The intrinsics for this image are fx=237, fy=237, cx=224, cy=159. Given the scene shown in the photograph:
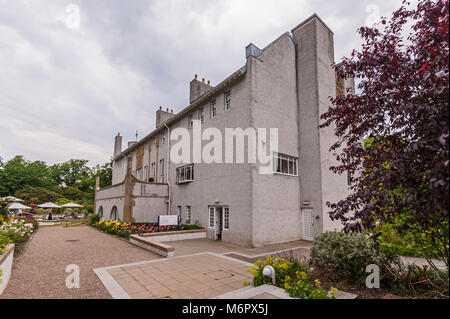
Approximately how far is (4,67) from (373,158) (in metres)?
13.8

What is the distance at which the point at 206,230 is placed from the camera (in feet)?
53.8

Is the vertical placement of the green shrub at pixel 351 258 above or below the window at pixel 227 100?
below

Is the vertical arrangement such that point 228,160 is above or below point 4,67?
below

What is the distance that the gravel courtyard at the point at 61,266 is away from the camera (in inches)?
240

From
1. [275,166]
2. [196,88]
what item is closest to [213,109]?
[196,88]

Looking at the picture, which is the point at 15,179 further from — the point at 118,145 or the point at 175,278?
the point at 175,278

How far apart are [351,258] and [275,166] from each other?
9124 millimetres

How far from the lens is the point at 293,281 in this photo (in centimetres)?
598

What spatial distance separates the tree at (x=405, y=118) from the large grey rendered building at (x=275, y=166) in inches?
333

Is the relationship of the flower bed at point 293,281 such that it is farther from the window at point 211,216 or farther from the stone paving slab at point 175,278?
the window at point 211,216

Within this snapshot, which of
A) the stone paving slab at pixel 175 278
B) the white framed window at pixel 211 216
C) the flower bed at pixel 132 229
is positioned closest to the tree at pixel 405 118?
the stone paving slab at pixel 175 278
